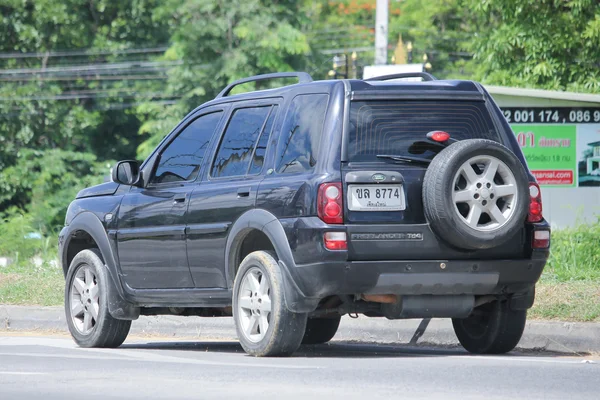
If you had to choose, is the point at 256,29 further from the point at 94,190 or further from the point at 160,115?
the point at 94,190

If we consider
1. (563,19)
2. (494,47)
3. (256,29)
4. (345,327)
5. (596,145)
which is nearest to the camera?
(345,327)

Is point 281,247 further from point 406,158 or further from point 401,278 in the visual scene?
point 406,158

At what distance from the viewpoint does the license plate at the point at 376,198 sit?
834 cm

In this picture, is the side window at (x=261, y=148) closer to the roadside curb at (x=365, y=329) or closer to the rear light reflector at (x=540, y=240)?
the rear light reflector at (x=540, y=240)

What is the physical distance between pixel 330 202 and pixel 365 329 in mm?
2524

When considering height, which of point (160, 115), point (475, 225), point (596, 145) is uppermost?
point (475, 225)

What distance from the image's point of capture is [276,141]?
352 inches

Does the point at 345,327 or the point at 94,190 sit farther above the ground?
the point at 94,190

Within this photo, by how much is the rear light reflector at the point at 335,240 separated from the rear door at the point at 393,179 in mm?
54

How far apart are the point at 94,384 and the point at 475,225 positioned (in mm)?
2699

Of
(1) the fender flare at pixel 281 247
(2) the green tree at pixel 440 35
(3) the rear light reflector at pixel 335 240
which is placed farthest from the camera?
(2) the green tree at pixel 440 35

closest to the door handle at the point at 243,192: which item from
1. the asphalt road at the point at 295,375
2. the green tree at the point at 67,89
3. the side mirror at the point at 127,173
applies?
the asphalt road at the point at 295,375

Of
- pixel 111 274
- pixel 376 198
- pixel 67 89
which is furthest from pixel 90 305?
pixel 67 89

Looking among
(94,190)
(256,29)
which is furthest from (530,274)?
(256,29)
